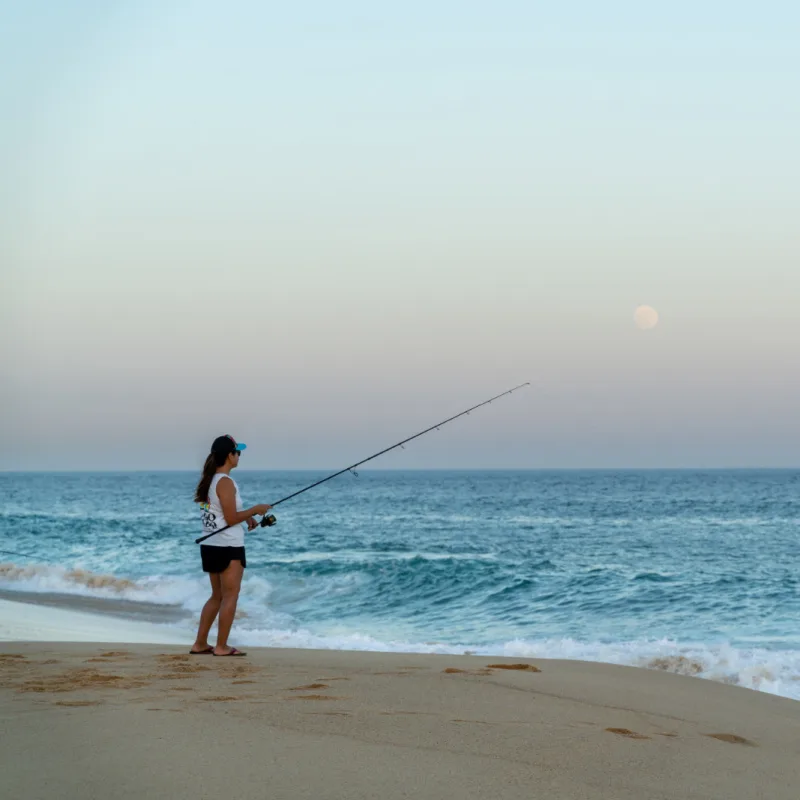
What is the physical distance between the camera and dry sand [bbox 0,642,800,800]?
3.09 m

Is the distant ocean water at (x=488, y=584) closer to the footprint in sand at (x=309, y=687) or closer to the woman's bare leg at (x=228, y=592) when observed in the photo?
the woman's bare leg at (x=228, y=592)

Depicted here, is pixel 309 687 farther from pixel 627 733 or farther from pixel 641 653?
pixel 641 653

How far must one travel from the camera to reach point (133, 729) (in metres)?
3.69

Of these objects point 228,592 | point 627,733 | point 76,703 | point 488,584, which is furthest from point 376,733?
point 488,584

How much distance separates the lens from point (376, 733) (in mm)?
3814

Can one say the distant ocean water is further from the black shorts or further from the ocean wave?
the black shorts

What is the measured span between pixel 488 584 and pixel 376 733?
35.3 feet

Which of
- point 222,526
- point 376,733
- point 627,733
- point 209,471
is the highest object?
point 209,471

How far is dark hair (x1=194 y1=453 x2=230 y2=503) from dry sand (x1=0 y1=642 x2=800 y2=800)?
1.05m

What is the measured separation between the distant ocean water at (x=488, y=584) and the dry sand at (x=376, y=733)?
2838mm

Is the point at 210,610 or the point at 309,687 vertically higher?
the point at 210,610

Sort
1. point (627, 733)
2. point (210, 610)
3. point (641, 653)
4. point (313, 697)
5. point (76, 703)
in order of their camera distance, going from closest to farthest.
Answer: point (627, 733) → point (76, 703) → point (313, 697) → point (210, 610) → point (641, 653)

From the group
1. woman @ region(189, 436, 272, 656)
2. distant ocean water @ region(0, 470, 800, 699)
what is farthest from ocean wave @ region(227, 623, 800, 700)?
woman @ region(189, 436, 272, 656)

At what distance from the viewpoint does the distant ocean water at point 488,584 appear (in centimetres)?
915
